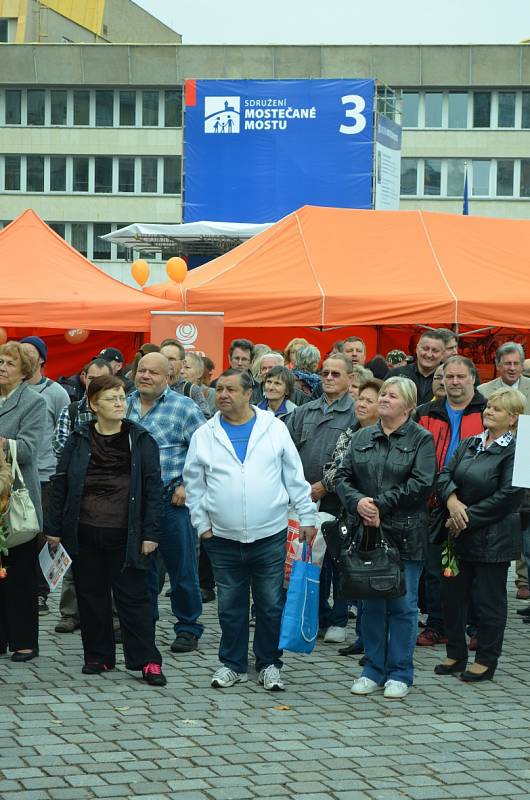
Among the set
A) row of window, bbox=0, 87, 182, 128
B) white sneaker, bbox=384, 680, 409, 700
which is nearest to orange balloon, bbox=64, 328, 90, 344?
white sneaker, bbox=384, 680, 409, 700

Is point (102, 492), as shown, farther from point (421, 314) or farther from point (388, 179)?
point (388, 179)

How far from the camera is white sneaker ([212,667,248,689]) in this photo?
7.01 metres

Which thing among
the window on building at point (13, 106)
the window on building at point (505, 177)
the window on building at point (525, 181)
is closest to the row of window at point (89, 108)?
the window on building at point (13, 106)

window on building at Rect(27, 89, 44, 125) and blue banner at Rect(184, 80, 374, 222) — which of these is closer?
blue banner at Rect(184, 80, 374, 222)

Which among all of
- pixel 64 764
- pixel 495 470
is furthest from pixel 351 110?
pixel 64 764

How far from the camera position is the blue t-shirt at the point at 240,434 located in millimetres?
7008

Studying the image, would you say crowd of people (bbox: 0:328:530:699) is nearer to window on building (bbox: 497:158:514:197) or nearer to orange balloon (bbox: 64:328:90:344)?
orange balloon (bbox: 64:328:90:344)

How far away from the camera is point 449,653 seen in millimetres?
7504

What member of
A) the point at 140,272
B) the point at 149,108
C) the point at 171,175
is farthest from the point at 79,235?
the point at 140,272

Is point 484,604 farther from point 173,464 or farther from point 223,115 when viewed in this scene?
point 223,115

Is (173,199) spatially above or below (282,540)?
above

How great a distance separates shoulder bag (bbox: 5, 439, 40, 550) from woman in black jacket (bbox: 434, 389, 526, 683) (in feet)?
7.66

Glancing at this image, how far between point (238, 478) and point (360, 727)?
148 cm

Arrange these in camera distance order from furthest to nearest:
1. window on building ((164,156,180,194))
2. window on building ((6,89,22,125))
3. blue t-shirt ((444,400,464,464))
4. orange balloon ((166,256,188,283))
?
window on building ((6,89,22,125)), window on building ((164,156,180,194)), orange balloon ((166,256,188,283)), blue t-shirt ((444,400,464,464))
